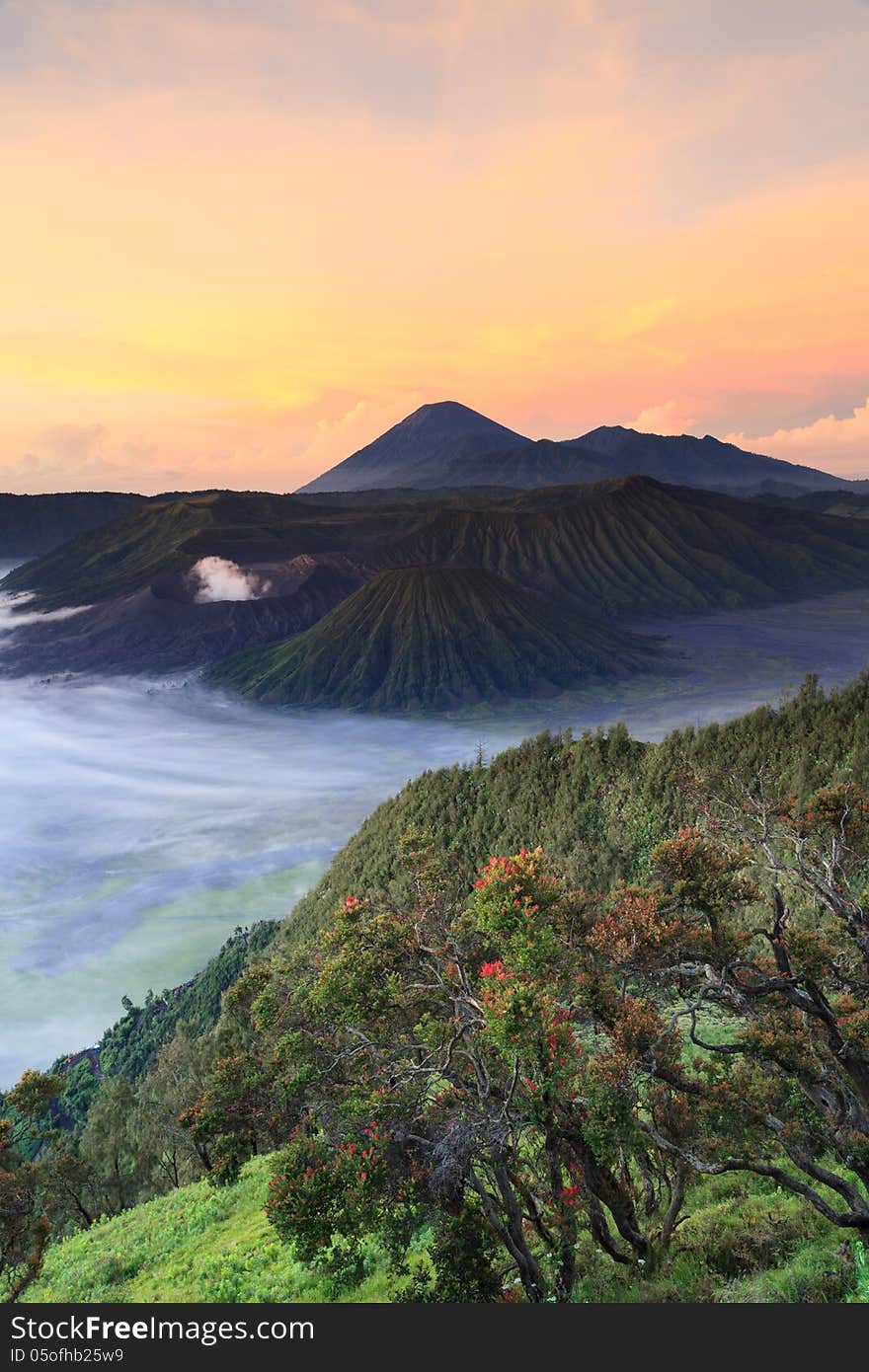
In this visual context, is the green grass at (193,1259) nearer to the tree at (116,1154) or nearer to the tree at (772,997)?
the tree at (772,997)

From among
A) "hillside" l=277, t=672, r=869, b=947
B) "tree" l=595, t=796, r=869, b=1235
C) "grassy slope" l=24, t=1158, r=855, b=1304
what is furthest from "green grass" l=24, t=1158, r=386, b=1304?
"hillside" l=277, t=672, r=869, b=947

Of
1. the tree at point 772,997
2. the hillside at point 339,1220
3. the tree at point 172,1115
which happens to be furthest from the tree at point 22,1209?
the tree at point 772,997

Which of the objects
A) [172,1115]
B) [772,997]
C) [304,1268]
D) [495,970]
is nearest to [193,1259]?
[304,1268]

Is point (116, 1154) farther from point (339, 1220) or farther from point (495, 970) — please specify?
point (495, 970)

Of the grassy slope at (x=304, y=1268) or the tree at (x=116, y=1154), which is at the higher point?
the grassy slope at (x=304, y=1268)

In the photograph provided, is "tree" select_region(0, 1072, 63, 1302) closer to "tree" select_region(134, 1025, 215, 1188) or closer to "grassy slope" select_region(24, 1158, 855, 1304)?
"grassy slope" select_region(24, 1158, 855, 1304)
